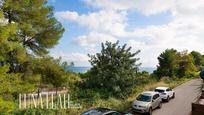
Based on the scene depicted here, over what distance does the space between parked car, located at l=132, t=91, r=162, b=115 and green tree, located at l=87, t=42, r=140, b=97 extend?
283 centimetres

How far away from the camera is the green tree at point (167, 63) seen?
172 feet

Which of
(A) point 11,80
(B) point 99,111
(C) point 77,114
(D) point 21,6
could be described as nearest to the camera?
(B) point 99,111

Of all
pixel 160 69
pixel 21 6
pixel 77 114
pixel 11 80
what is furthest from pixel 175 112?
pixel 160 69

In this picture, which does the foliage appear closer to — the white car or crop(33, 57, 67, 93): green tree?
the white car

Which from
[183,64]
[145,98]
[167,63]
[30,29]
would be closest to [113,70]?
[145,98]

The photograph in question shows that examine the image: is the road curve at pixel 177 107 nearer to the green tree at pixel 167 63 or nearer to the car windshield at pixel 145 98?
the car windshield at pixel 145 98

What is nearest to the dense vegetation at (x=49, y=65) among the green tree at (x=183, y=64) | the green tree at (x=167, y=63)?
the green tree at (x=167, y=63)

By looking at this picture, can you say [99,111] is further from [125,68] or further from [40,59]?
[40,59]

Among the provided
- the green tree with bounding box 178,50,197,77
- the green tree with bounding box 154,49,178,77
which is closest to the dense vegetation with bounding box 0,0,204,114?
the green tree with bounding box 154,49,178,77

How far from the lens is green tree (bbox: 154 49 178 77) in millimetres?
52469

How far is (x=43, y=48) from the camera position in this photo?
1264 inches

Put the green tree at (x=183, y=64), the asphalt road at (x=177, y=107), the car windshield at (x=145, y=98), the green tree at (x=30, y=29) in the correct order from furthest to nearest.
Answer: the green tree at (x=183, y=64) → the green tree at (x=30, y=29) → the asphalt road at (x=177, y=107) → the car windshield at (x=145, y=98)

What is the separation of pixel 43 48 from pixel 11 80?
7.30m

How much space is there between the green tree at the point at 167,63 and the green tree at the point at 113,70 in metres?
23.9
